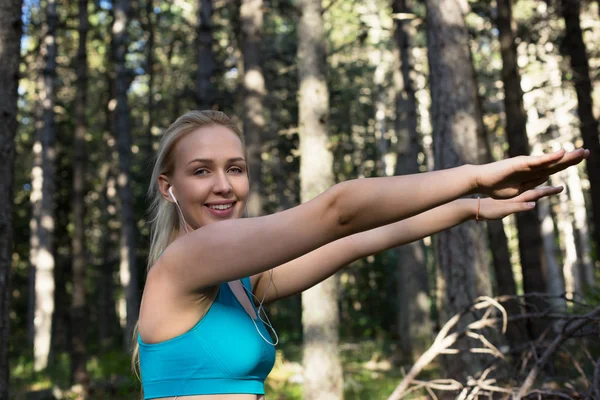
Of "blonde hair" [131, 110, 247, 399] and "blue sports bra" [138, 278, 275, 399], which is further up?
"blonde hair" [131, 110, 247, 399]

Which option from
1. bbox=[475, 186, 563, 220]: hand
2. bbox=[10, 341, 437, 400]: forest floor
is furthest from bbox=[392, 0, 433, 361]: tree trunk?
bbox=[475, 186, 563, 220]: hand

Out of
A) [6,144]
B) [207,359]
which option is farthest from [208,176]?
[6,144]

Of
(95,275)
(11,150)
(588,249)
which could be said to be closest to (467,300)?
(11,150)

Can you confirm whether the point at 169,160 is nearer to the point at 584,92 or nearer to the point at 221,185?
the point at 221,185

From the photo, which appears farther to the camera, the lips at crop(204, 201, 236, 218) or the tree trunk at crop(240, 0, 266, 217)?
the tree trunk at crop(240, 0, 266, 217)

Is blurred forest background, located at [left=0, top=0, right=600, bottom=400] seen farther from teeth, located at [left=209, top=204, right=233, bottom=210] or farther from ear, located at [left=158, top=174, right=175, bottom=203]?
→ teeth, located at [left=209, top=204, right=233, bottom=210]

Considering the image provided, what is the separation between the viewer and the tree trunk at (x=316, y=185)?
373 inches

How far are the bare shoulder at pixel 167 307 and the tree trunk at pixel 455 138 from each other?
5.20 m

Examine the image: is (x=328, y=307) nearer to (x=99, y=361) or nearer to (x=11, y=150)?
(x=11, y=150)

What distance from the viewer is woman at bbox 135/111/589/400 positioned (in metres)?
1.73

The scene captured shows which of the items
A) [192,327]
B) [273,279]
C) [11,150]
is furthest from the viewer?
[11,150]

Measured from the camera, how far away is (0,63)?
4.78 metres

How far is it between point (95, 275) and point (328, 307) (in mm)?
29536

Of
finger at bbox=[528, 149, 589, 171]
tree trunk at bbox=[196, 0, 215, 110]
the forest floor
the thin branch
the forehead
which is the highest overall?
tree trunk at bbox=[196, 0, 215, 110]
